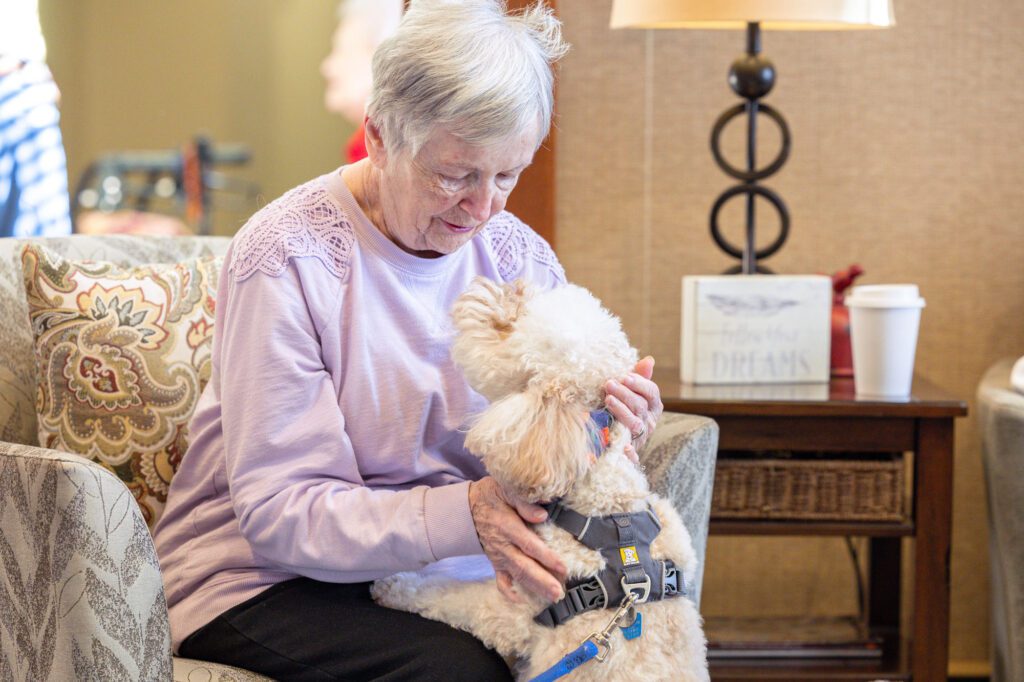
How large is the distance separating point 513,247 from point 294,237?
351 millimetres

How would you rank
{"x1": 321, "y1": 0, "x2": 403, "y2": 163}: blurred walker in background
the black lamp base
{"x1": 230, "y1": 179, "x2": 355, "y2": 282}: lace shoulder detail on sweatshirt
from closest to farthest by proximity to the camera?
1. {"x1": 230, "y1": 179, "x2": 355, "y2": 282}: lace shoulder detail on sweatshirt
2. the black lamp base
3. {"x1": 321, "y1": 0, "x2": 403, "y2": 163}: blurred walker in background

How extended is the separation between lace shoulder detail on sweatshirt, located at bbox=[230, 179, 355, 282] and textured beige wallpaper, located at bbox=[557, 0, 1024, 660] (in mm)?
1128

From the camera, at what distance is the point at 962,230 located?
7.69 ft

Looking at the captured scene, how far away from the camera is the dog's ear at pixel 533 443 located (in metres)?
1.03

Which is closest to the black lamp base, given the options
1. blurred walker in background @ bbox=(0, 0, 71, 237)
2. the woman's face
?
the woman's face

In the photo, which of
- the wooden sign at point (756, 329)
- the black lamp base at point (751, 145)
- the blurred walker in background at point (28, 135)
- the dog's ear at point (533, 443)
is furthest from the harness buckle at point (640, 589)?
the blurred walker in background at point (28, 135)

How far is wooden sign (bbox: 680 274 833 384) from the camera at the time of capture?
6.27 ft

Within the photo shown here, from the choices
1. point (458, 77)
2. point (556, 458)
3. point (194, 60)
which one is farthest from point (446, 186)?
point (194, 60)

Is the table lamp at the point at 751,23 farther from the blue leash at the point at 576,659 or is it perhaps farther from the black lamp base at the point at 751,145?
the blue leash at the point at 576,659

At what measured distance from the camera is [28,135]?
8.21 feet

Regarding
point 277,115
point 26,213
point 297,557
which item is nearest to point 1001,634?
point 297,557

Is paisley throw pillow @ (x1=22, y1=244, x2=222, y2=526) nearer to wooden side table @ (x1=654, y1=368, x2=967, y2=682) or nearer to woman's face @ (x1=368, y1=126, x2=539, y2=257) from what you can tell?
woman's face @ (x1=368, y1=126, x2=539, y2=257)

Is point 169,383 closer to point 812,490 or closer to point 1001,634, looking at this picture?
point 812,490

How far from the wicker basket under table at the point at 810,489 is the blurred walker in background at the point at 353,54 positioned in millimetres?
1166
